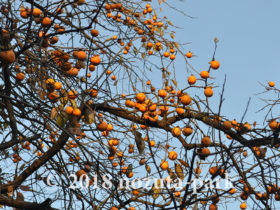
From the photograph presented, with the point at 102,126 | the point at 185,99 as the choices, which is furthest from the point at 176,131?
the point at 102,126

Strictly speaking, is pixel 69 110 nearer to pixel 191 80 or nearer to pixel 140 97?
pixel 140 97

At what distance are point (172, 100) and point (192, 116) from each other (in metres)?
1.04

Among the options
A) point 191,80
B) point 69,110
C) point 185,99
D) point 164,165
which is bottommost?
point 164,165

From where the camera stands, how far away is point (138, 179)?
2.30 meters

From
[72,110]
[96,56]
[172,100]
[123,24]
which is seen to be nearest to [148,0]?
[123,24]

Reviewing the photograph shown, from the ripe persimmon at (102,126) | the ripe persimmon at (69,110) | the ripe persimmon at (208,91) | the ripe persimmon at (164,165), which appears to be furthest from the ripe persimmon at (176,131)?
the ripe persimmon at (69,110)

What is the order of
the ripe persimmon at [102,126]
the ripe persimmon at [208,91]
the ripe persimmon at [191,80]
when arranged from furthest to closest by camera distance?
1. the ripe persimmon at [191,80]
2. the ripe persimmon at [102,126]
3. the ripe persimmon at [208,91]

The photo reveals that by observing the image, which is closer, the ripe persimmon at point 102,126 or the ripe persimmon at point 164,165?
the ripe persimmon at point 102,126

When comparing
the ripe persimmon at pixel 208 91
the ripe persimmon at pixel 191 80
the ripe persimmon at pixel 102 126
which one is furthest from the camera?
the ripe persimmon at pixel 191 80

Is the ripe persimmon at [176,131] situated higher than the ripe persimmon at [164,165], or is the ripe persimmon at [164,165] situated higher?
the ripe persimmon at [176,131]

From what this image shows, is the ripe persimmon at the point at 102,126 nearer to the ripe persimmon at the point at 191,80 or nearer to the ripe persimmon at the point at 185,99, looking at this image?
the ripe persimmon at the point at 185,99

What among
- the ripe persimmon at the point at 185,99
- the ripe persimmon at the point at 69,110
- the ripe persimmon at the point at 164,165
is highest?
the ripe persimmon at the point at 185,99

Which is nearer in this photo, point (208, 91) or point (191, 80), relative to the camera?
point (208, 91)

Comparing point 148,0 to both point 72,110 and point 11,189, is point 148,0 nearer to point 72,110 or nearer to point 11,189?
point 72,110
